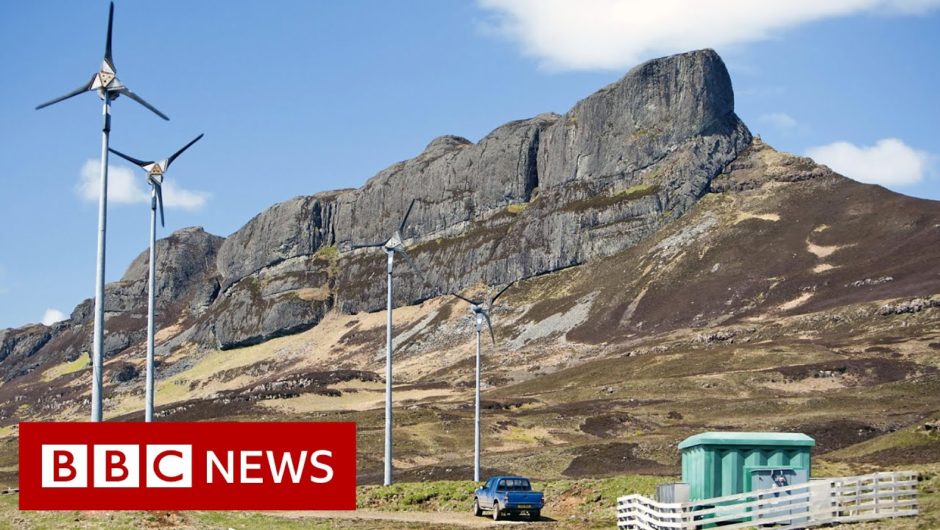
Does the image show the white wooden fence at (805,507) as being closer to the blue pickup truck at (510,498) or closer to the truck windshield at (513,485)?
the blue pickup truck at (510,498)

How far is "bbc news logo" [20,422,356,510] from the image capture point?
37906 millimetres

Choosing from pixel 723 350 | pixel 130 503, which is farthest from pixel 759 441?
pixel 723 350

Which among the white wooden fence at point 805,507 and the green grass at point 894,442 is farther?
the green grass at point 894,442

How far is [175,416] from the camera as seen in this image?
18738cm

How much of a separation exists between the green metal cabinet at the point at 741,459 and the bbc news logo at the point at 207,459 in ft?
51.1

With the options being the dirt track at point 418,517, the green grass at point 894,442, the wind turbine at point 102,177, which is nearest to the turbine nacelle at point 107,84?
the wind turbine at point 102,177

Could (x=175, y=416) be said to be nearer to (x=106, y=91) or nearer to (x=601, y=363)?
(x=601, y=363)

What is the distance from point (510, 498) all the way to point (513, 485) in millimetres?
1906

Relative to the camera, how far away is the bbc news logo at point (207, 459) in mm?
37906

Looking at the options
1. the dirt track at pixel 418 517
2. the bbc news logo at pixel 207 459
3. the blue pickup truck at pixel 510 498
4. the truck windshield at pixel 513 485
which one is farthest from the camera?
the truck windshield at pixel 513 485

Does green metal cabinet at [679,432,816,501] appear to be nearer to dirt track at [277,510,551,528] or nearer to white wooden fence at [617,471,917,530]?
white wooden fence at [617,471,917,530]

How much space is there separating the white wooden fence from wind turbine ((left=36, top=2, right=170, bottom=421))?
21.7m

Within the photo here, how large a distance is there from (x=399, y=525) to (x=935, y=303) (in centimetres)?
14308

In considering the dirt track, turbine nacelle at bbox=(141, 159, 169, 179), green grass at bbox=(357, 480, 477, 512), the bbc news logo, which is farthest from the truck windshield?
turbine nacelle at bbox=(141, 159, 169, 179)
